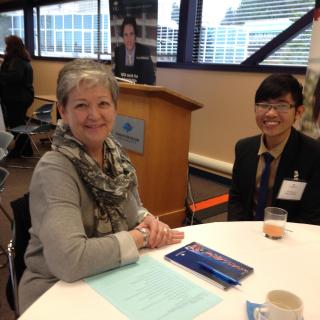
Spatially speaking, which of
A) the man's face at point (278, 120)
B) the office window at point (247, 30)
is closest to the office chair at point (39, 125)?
the office window at point (247, 30)

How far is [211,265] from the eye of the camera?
41.3 inches

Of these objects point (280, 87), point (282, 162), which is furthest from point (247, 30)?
point (282, 162)

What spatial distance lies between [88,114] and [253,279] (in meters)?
0.73

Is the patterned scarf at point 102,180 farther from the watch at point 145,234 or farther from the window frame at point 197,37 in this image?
the window frame at point 197,37

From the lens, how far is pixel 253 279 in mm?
1014

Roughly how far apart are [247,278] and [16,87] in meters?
4.96

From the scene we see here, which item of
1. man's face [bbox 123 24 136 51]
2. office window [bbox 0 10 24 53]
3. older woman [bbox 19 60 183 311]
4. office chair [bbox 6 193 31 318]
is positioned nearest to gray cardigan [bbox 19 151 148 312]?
older woman [bbox 19 60 183 311]

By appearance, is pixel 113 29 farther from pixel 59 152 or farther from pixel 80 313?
pixel 80 313

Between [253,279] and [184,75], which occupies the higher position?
[184,75]

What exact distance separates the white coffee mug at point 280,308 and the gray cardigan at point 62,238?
0.40m

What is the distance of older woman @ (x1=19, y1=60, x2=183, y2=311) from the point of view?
976mm

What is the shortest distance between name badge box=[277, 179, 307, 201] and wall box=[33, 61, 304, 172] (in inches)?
91.2

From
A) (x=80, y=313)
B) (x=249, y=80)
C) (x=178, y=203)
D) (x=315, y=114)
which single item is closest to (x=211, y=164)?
(x=249, y=80)

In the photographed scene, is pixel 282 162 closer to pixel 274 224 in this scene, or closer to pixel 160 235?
pixel 274 224
